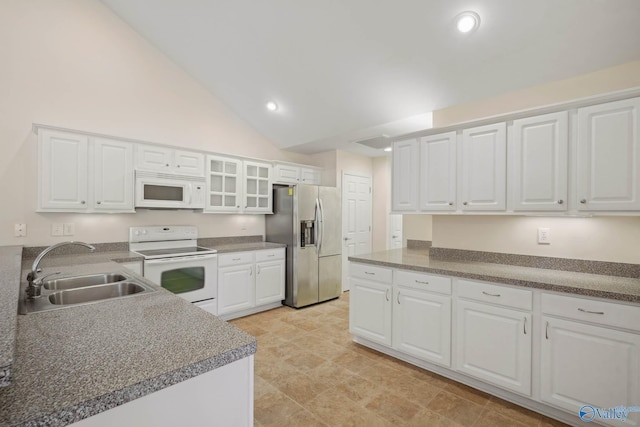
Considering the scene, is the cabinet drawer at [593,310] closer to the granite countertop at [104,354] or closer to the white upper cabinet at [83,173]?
the granite countertop at [104,354]

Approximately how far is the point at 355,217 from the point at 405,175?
2.25 m

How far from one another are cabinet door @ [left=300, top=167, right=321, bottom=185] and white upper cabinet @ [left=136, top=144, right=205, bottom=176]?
1.62 m

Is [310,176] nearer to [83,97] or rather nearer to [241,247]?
[241,247]

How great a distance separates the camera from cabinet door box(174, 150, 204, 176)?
11.6 ft

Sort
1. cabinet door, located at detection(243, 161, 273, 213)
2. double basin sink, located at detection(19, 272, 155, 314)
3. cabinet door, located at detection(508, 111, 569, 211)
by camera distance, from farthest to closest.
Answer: cabinet door, located at detection(243, 161, 273, 213) → cabinet door, located at detection(508, 111, 569, 211) → double basin sink, located at detection(19, 272, 155, 314)

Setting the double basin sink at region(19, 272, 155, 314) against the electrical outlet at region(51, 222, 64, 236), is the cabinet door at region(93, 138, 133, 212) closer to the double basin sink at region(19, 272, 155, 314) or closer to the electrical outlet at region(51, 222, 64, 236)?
the electrical outlet at region(51, 222, 64, 236)

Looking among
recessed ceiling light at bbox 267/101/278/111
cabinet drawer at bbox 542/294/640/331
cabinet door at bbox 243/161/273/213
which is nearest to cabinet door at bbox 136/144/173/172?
cabinet door at bbox 243/161/273/213

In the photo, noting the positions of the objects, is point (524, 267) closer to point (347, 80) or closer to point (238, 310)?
point (347, 80)

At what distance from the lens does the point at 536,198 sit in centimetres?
227

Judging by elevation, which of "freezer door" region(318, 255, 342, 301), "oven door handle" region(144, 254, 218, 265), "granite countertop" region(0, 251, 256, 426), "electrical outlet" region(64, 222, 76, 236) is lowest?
"freezer door" region(318, 255, 342, 301)

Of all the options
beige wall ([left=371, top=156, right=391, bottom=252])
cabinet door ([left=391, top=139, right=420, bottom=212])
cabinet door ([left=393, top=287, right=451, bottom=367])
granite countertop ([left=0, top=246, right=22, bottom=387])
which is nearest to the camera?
granite countertop ([left=0, top=246, right=22, bottom=387])

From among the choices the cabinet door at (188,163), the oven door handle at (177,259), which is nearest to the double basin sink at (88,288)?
the oven door handle at (177,259)

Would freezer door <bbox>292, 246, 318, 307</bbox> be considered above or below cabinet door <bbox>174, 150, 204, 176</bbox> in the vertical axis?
below

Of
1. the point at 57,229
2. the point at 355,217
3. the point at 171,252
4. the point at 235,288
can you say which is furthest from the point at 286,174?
the point at 57,229
